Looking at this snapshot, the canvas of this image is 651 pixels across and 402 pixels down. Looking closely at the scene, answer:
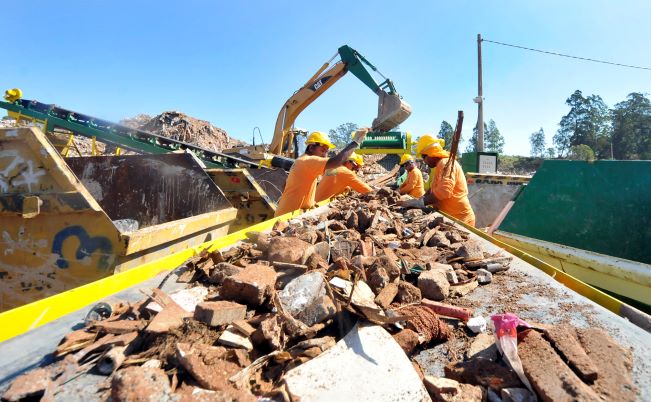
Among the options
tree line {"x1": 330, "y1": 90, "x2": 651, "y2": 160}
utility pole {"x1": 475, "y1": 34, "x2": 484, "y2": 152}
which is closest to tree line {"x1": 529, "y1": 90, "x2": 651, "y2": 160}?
tree line {"x1": 330, "y1": 90, "x2": 651, "y2": 160}

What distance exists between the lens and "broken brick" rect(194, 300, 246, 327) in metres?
1.31

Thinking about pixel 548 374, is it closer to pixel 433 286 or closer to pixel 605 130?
pixel 433 286

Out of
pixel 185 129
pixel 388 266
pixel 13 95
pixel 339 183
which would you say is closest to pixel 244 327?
pixel 388 266

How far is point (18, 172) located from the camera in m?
2.74

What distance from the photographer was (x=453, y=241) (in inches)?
105

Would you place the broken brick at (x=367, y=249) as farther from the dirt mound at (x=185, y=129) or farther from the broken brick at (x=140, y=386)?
the dirt mound at (x=185, y=129)

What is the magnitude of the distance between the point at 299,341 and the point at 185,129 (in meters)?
27.7

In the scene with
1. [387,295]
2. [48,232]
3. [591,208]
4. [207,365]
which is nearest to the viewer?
[207,365]

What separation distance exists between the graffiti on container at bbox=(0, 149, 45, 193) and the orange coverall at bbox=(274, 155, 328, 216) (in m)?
2.73

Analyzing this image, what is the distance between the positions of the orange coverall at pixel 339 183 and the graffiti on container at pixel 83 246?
3.64 metres

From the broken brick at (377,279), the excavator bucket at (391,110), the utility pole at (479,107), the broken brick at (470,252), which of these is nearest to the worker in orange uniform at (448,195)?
the broken brick at (470,252)

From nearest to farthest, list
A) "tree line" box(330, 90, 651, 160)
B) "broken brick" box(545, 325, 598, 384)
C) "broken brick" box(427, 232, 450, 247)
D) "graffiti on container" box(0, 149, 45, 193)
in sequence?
1. "broken brick" box(545, 325, 598, 384)
2. "broken brick" box(427, 232, 450, 247)
3. "graffiti on container" box(0, 149, 45, 193)
4. "tree line" box(330, 90, 651, 160)

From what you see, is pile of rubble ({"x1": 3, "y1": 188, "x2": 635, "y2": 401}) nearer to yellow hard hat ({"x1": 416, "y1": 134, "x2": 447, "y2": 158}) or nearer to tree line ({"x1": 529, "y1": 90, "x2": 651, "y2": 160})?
yellow hard hat ({"x1": 416, "y1": 134, "x2": 447, "y2": 158})

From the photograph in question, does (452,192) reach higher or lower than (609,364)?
higher
